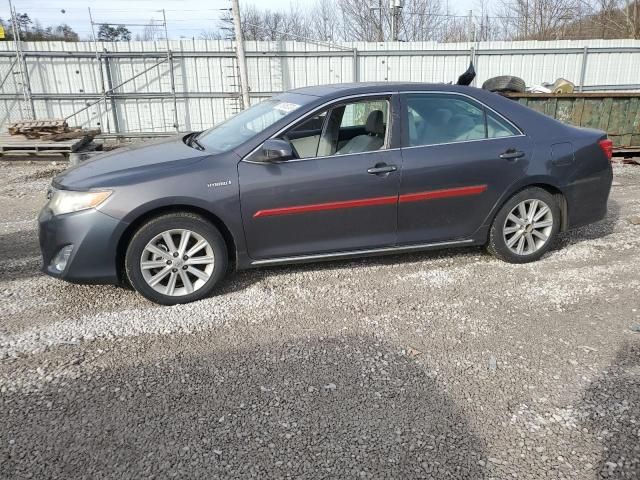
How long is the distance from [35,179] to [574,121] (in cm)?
1003

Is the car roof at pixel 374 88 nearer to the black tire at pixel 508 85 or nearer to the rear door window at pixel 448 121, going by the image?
the rear door window at pixel 448 121

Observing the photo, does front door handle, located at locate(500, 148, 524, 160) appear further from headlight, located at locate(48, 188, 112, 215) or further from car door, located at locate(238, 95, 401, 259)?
headlight, located at locate(48, 188, 112, 215)

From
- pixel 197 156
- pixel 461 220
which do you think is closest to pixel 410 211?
pixel 461 220

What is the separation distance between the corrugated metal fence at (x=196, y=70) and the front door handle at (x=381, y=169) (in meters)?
11.2

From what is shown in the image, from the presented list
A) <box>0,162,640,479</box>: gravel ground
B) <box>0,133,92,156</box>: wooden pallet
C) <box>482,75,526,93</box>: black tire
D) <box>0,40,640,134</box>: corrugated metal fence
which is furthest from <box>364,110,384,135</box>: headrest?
<box>0,40,640,134</box>: corrugated metal fence

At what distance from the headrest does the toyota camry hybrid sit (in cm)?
1

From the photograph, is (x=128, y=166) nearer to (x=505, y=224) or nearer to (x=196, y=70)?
(x=505, y=224)

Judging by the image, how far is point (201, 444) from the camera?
7.86 ft

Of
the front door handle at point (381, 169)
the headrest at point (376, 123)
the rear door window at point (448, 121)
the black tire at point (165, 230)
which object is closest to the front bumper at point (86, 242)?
the black tire at point (165, 230)

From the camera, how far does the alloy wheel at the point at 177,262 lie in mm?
3715

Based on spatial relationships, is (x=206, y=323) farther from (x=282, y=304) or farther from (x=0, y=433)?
(x=0, y=433)

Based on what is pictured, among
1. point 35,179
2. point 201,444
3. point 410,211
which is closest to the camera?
point 201,444

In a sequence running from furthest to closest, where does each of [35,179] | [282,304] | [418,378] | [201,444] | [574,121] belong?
[574,121] → [35,179] → [282,304] → [418,378] → [201,444]

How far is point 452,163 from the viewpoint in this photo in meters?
4.21
